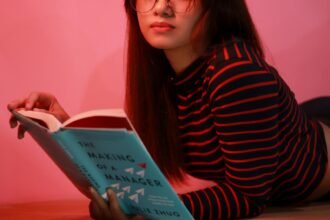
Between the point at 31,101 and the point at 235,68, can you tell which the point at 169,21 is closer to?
the point at 235,68

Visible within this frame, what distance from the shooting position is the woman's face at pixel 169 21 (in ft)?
2.65

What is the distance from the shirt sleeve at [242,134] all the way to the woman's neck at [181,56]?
0.40 feet

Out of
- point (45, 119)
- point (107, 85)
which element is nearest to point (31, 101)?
point (45, 119)

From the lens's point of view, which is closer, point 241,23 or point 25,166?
point 241,23

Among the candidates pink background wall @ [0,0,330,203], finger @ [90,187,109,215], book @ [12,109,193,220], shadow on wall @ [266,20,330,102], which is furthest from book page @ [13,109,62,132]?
shadow on wall @ [266,20,330,102]

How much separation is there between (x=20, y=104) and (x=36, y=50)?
301mm

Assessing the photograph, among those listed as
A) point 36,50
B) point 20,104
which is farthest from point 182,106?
point 36,50

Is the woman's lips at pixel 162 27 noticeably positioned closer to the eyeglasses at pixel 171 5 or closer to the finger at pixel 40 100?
the eyeglasses at pixel 171 5

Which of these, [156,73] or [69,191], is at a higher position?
[156,73]

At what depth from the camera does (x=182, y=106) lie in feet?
3.03

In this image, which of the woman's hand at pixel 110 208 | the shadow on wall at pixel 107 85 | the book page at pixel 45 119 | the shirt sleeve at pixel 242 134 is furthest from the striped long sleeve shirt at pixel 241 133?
the shadow on wall at pixel 107 85

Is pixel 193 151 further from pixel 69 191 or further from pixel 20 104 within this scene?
pixel 69 191

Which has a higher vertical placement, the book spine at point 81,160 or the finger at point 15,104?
the finger at point 15,104

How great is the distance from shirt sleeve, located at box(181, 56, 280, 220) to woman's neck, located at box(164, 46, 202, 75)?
0.12 meters
